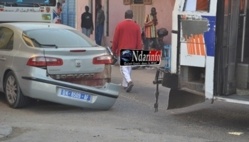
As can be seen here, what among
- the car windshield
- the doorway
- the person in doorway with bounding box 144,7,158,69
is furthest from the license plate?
the person in doorway with bounding box 144,7,158,69

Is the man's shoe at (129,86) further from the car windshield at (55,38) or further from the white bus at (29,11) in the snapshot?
→ the white bus at (29,11)

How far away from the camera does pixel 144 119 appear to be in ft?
27.7

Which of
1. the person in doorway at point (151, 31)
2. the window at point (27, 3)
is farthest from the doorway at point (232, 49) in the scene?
the person in doorway at point (151, 31)

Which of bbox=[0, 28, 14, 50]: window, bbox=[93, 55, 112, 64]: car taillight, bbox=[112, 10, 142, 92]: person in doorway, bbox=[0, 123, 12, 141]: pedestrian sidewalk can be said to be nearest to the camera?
bbox=[0, 123, 12, 141]: pedestrian sidewalk

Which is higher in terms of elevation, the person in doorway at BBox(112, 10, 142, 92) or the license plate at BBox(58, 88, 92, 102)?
the person in doorway at BBox(112, 10, 142, 92)

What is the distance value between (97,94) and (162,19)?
9931mm

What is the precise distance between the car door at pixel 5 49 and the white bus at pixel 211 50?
106 inches

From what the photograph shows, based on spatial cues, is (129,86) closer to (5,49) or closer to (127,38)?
(127,38)

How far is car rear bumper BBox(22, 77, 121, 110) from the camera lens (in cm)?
841

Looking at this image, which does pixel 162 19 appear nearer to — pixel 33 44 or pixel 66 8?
pixel 66 8

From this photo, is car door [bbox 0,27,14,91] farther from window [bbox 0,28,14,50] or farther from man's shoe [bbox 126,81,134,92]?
man's shoe [bbox 126,81,134,92]

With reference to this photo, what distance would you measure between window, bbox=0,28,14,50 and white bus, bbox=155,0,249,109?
2.79 meters

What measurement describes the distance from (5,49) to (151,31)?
8561mm

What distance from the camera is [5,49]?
30.5 feet
